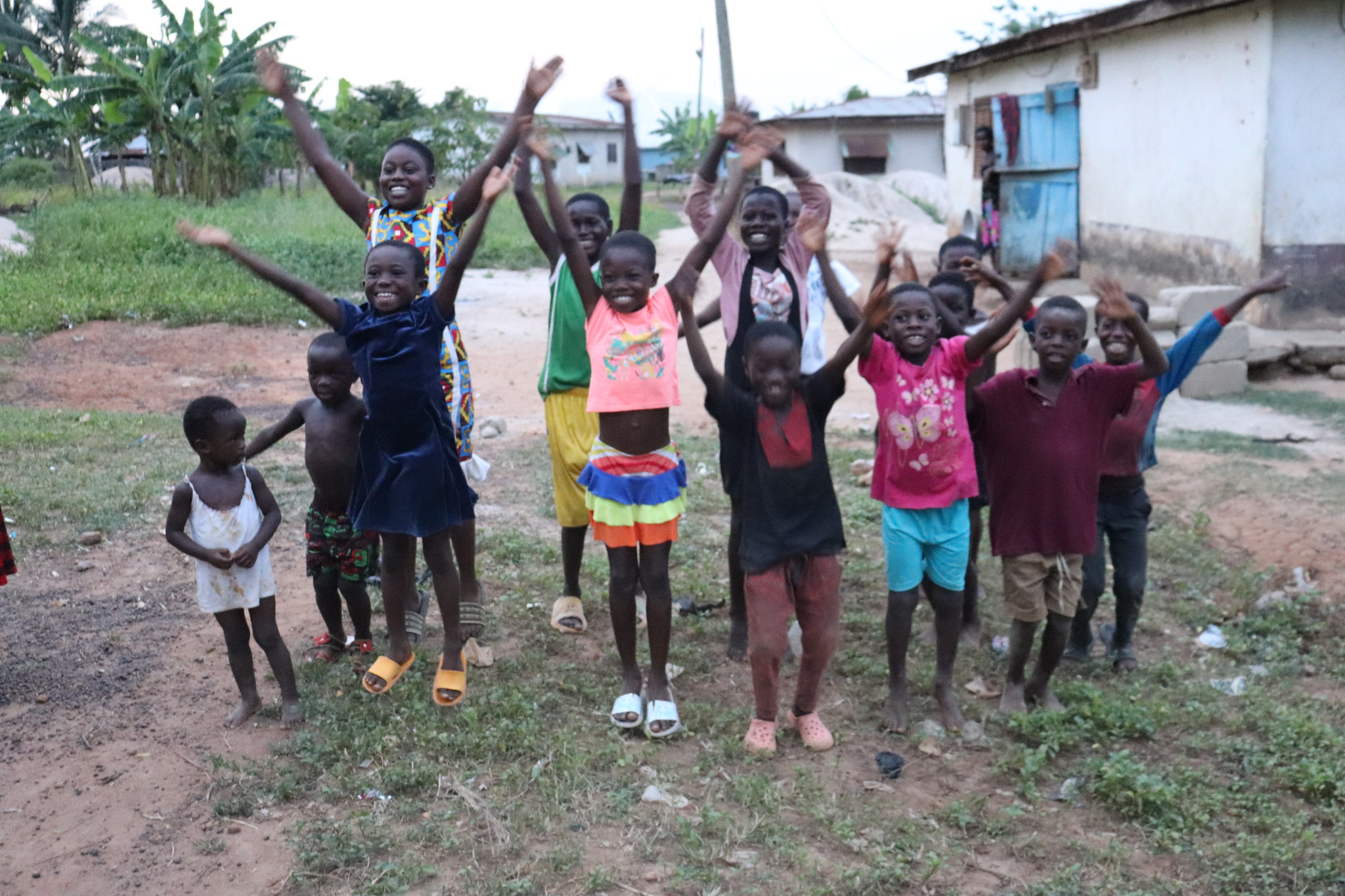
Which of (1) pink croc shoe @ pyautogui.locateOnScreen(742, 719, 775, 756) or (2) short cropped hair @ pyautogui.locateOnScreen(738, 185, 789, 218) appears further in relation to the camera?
(2) short cropped hair @ pyautogui.locateOnScreen(738, 185, 789, 218)

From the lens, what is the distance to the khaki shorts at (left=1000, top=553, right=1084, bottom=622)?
380cm

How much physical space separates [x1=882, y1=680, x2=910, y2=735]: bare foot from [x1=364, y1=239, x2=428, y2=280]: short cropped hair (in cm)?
205

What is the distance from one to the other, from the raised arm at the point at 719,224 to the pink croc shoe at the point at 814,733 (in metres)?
1.38

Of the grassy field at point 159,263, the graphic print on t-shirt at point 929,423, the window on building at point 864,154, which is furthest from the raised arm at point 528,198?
the window on building at point 864,154

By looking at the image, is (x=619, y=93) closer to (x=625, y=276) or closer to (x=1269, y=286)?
(x=625, y=276)

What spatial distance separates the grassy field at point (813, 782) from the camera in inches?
116

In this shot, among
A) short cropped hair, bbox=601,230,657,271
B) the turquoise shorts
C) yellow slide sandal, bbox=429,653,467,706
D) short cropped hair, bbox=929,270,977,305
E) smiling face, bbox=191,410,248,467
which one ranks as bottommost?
yellow slide sandal, bbox=429,653,467,706

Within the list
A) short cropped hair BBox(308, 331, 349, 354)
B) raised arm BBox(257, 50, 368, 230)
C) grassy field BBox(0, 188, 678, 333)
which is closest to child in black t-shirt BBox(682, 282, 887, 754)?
short cropped hair BBox(308, 331, 349, 354)

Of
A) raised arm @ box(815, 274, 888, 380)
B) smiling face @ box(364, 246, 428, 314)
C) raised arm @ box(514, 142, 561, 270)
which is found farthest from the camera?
raised arm @ box(514, 142, 561, 270)

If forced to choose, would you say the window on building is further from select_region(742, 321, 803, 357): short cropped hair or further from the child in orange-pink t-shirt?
select_region(742, 321, 803, 357): short cropped hair

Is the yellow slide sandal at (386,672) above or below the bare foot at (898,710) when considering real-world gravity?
above

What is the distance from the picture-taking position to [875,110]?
97.3 feet

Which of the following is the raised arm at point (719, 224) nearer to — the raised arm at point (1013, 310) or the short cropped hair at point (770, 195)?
the short cropped hair at point (770, 195)

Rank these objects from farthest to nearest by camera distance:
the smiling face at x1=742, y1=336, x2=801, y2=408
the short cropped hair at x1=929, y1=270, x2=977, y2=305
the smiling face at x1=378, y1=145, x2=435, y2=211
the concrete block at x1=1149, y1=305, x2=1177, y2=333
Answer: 1. the concrete block at x1=1149, y1=305, x2=1177, y2=333
2. the short cropped hair at x1=929, y1=270, x2=977, y2=305
3. the smiling face at x1=378, y1=145, x2=435, y2=211
4. the smiling face at x1=742, y1=336, x2=801, y2=408
